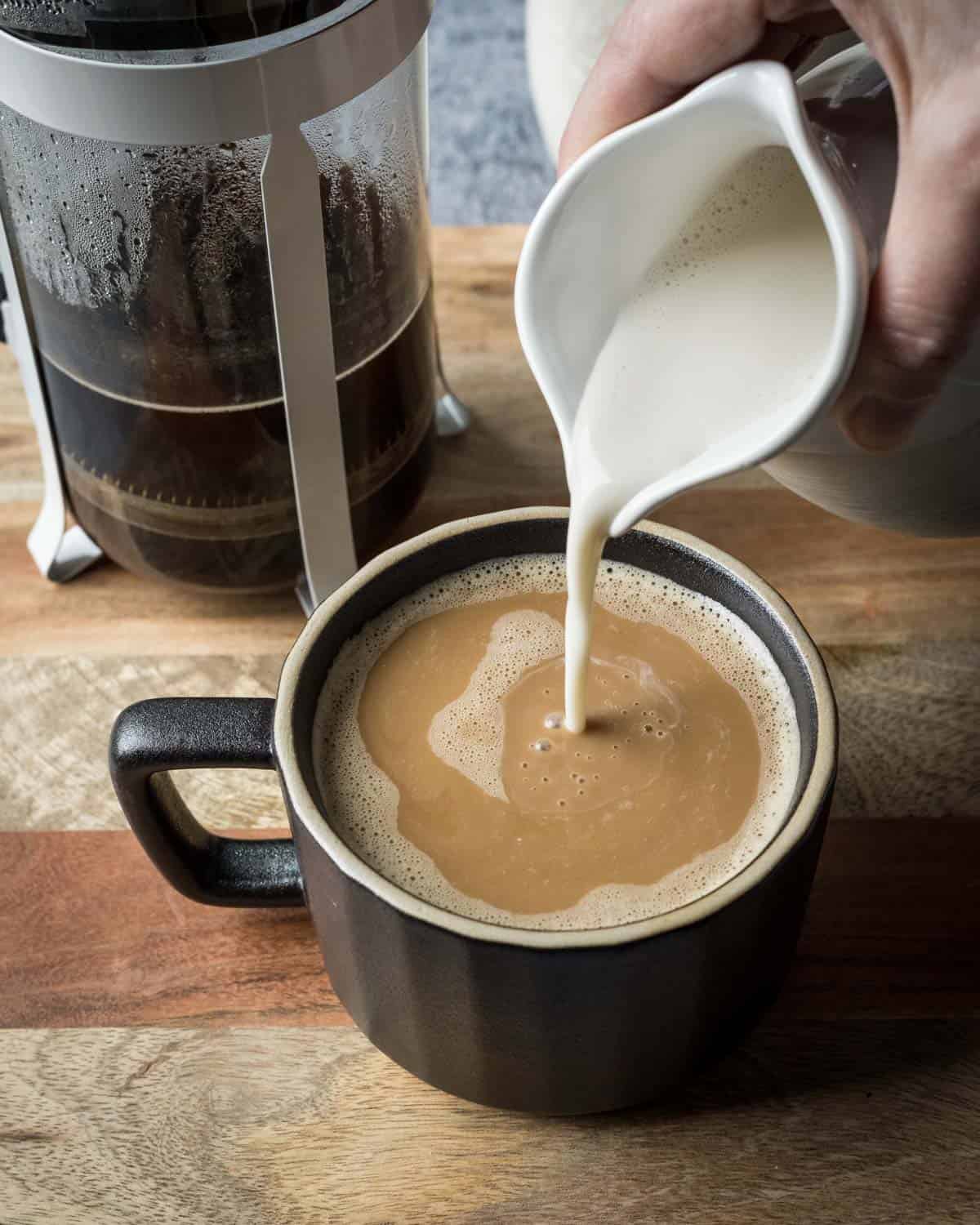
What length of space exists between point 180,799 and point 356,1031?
14cm

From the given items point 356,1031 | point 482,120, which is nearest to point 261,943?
point 356,1031

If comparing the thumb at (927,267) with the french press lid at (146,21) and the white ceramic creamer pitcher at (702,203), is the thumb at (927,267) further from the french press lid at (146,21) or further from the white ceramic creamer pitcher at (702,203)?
the french press lid at (146,21)

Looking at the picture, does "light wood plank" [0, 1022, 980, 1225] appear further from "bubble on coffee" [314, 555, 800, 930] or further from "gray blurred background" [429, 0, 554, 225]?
"gray blurred background" [429, 0, 554, 225]

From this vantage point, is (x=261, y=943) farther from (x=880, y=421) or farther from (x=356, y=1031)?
(x=880, y=421)

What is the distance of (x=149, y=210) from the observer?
32.5 inches

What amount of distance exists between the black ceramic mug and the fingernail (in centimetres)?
11

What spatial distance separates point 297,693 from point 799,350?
0.27m

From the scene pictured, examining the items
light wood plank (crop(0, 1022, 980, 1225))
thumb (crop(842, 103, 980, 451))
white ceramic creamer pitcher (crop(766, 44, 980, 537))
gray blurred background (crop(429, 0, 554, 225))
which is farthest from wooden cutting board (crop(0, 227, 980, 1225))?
gray blurred background (crop(429, 0, 554, 225))

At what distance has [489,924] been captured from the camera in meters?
0.61

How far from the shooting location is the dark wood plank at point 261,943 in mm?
780

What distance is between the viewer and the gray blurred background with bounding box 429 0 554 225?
1.83 meters

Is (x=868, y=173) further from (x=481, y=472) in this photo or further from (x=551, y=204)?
(x=481, y=472)

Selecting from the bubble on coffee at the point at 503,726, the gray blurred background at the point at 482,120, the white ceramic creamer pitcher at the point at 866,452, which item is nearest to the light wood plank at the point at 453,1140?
the bubble on coffee at the point at 503,726

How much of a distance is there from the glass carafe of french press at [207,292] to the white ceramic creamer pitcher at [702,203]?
202 millimetres
